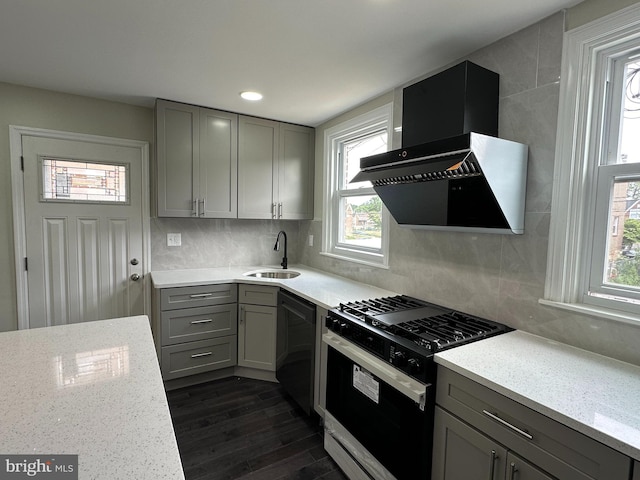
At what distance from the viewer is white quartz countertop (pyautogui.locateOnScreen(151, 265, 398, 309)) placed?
226 centimetres

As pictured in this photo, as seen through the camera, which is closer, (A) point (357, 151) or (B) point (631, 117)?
(B) point (631, 117)

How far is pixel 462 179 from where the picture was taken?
5.29 ft

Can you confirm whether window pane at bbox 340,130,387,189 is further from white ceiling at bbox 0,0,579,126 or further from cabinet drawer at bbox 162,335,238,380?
cabinet drawer at bbox 162,335,238,380

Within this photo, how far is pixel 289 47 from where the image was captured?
1806 millimetres

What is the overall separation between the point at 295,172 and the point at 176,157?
3.69ft

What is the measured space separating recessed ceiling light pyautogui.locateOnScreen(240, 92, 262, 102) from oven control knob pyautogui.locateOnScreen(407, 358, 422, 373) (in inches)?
84.5

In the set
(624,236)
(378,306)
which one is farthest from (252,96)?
(624,236)

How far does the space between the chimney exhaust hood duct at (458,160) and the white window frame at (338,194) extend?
587 mm

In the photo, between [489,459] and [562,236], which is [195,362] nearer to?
[489,459]

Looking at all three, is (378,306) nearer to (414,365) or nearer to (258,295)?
(414,365)

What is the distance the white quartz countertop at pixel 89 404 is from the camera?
28.2 inches

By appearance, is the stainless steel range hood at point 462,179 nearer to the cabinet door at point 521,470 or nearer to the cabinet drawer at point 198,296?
the cabinet door at point 521,470

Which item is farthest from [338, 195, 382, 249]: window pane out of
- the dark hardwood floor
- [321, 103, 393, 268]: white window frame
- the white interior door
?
the white interior door

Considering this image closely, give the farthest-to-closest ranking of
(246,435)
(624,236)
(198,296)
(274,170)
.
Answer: (274,170) → (198,296) → (246,435) → (624,236)
